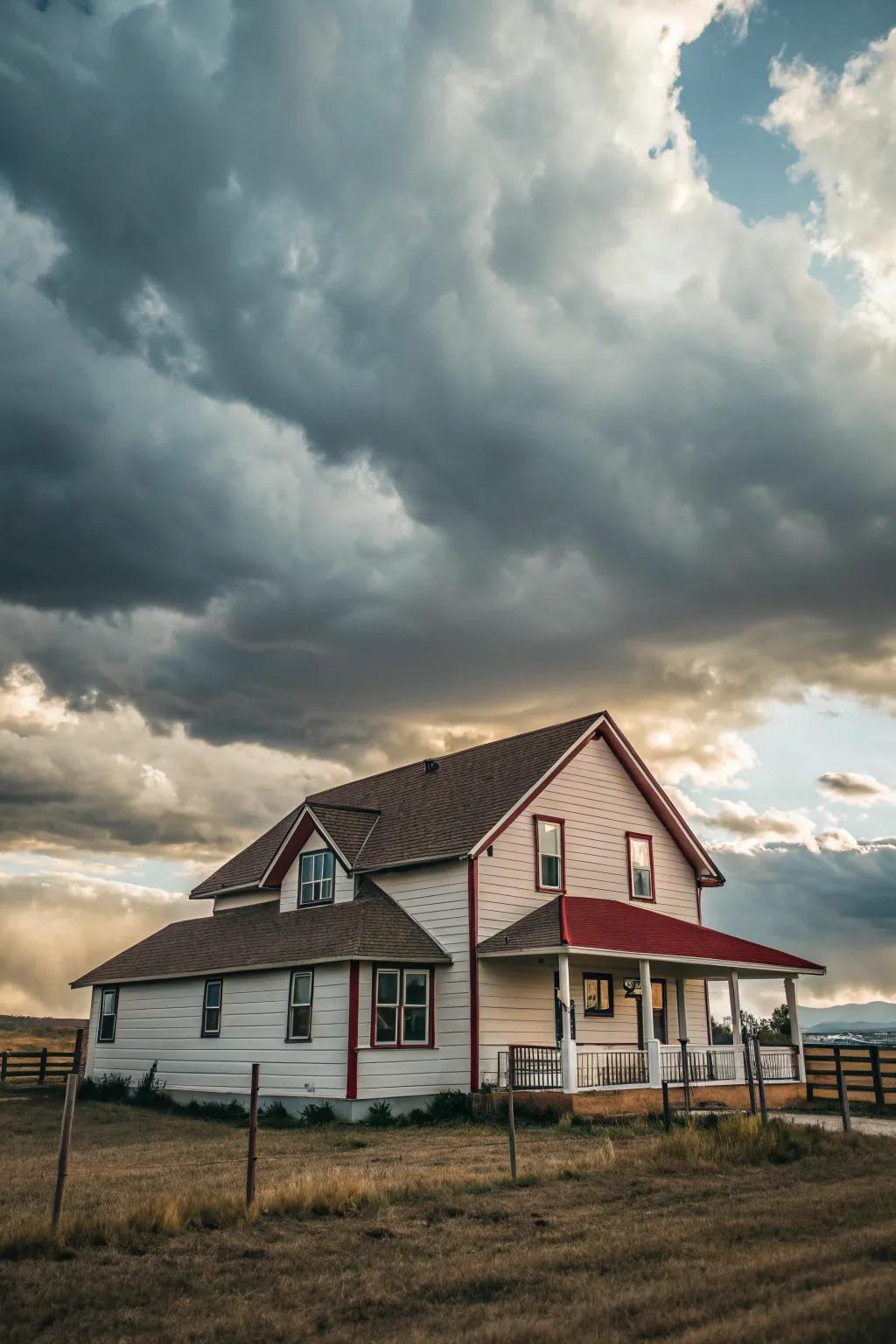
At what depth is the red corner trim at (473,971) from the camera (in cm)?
2723

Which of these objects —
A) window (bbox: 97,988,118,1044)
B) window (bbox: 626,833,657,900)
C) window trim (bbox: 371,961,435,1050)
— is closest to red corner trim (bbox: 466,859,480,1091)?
window trim (bbox: 371,961,435,1050)

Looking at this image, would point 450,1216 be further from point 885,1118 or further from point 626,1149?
point 885,1118

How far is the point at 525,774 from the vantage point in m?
31.4

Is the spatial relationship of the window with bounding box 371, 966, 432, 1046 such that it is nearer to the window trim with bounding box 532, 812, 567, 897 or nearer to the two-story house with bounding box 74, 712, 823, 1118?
the two-story house with bounding box 74, 712, 823, 1118

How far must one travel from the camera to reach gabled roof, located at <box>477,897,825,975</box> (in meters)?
26.9

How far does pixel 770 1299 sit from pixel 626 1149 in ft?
32.6

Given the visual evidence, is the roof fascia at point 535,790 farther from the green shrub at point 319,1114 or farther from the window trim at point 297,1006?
the green shrub at point 319,1114

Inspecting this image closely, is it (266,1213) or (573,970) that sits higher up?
(573,970)

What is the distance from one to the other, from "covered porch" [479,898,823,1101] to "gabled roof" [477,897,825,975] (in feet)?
0.15

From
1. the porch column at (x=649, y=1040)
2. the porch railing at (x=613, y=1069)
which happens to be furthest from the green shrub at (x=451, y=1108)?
the porch column at (x=649, y=1040)

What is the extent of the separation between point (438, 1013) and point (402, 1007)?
1102 mm

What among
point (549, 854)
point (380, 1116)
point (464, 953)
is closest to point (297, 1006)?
point (380, 1116)

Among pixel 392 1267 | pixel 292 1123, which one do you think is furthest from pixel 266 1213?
pixel 292 1123

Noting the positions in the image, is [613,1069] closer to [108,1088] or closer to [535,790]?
[535,790]
